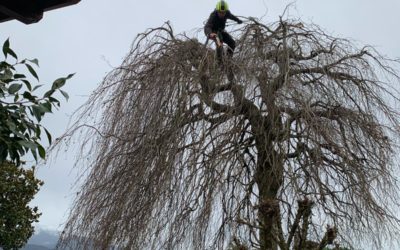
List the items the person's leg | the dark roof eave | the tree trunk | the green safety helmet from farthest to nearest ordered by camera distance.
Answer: the green safety helmet → the person's leg → the tree trunk → the dark roof eave

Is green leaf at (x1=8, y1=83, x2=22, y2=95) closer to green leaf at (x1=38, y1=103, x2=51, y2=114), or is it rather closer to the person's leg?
green leaf at (x1=38, y1=103, x2=51, y2=114)

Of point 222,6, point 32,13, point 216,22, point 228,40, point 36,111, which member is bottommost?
point 36,111

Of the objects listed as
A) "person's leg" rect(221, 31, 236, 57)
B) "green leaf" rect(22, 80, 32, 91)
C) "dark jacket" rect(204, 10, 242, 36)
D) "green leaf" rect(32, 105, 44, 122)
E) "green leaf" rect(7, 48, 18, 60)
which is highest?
"dark jacket" rect(204, 10, 242, 36)

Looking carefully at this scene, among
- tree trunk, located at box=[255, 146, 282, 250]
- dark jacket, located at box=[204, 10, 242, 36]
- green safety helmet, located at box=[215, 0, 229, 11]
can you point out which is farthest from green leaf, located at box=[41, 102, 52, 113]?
green safety helmet, located at box=[215, 0, 229, 11]

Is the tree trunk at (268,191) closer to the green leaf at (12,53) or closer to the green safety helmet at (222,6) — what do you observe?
the green leaf at (12,53)

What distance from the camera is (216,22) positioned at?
5.98 metres

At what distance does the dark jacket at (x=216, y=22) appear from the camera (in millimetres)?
5910

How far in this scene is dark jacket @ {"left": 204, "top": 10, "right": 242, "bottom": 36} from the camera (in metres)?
5.91

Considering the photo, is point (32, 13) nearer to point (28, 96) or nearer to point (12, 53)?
point (12, 53)

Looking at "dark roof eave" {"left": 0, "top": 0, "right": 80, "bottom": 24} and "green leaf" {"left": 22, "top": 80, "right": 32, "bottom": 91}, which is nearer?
"green leaf" {"left": 22, "top": 80, "right": 32, "bottom": 91}

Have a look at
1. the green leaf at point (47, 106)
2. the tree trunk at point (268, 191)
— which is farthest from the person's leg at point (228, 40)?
the green leaf at point (47, 106)

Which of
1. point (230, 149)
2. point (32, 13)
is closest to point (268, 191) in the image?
point (230, 149)

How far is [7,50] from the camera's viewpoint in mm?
2660

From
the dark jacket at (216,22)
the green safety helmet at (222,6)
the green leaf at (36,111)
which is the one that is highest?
the green safety helmet at (222,6)
